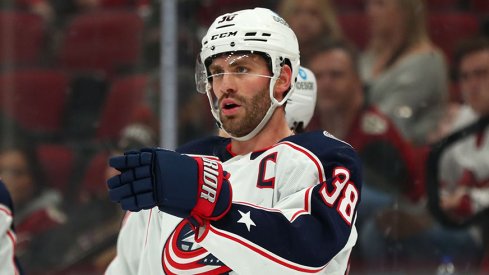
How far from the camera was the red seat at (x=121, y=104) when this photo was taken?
12.3 ft

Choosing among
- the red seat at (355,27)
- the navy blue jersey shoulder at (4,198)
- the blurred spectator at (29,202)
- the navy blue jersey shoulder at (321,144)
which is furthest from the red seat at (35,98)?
the navy blue jersey shoulder at (321,144)

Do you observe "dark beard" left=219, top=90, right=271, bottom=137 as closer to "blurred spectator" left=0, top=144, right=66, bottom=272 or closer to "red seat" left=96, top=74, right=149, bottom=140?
"red seat" left=96, top=74, right=149, bottom=140

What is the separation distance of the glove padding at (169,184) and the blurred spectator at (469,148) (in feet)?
4.98

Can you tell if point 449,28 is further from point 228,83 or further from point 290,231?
point 290,231

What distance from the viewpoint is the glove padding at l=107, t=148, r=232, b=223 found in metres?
1.73

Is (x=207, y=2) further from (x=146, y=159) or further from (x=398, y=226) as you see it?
(x=146, y=159)

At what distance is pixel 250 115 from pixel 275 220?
0.27 m

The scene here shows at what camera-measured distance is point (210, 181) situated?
180 centimetres

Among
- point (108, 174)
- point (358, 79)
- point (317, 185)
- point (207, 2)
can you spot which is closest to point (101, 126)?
point (108, 174)

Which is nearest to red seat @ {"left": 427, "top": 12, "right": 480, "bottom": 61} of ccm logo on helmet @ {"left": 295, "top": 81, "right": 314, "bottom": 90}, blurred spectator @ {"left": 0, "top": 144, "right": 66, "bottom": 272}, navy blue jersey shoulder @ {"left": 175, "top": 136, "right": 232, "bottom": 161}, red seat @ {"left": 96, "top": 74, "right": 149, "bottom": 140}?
ccm logo on helmet @ {"left": 295, "top": 81, "right": 314, "bottom": 90}

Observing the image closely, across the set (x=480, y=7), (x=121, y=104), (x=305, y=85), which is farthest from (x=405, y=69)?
(x=121, y=104)

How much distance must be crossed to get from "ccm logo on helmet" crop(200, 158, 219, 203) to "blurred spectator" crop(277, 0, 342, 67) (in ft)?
4.87

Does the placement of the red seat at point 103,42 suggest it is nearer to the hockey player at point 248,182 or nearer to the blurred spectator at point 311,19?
the blurred spectator at point 311,19

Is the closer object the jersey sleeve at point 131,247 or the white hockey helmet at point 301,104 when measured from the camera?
the jersey sleeve at point 131,247
